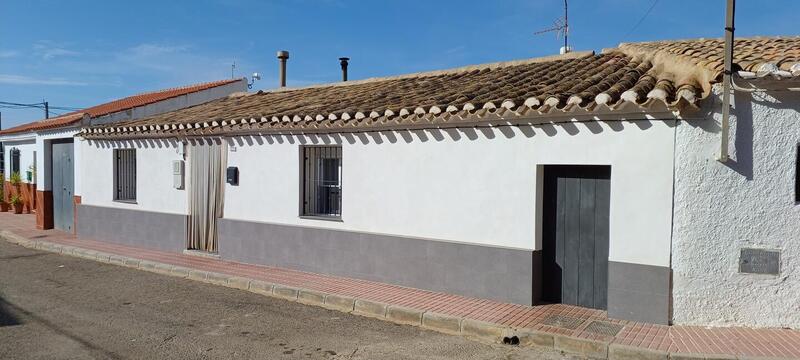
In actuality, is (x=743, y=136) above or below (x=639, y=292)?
above

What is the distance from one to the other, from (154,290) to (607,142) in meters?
6.77

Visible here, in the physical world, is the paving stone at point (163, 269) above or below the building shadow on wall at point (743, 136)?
below

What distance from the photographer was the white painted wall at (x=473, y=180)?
6.28 m

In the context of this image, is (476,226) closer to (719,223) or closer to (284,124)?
(719,223)

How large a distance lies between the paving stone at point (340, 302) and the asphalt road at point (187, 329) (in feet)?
0.59

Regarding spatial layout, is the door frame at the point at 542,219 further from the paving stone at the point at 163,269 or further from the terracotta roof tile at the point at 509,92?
the paving stone at the point at 163,269

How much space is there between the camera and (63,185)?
1492 centimetres

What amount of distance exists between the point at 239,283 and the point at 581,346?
5303 mm

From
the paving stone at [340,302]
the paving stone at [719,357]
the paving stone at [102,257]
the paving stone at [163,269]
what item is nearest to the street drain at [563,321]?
the paving stone at [719,357]

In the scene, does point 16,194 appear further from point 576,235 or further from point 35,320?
point 576,235

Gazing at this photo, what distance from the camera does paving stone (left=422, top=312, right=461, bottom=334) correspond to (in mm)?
6492

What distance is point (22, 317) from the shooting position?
22.7 feet

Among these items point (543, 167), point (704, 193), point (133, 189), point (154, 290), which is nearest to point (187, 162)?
point (133, 189)

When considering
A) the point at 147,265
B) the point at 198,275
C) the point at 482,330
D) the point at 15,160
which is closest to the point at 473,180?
the point at 482,330
